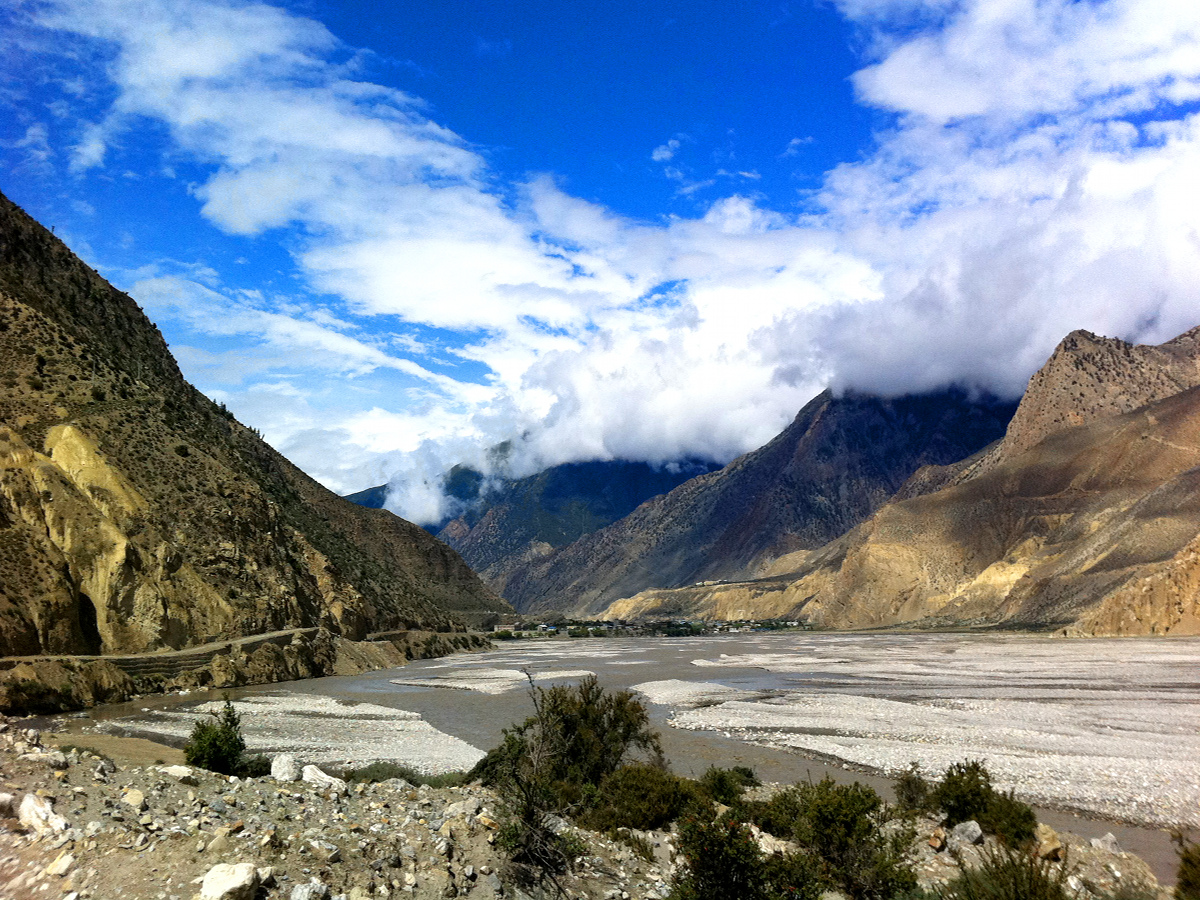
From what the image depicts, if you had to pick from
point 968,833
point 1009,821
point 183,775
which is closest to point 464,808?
point 183,775

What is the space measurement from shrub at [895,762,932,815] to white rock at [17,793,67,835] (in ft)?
47.4

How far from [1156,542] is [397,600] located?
85296 millimetres

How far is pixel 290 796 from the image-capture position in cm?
1048

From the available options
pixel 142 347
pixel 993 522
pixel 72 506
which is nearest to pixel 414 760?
pixel 72 506

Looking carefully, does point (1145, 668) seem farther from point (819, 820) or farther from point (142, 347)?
point (142, 347)

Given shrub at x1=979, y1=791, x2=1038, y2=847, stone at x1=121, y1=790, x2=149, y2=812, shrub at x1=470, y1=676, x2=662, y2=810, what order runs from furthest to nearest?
shrub at x1=470, y1=676, x2=662, y2=810 → shrub at x1=979, y1=791, x2=1038, y2=847 → stone at x1=121, y1=790, x2=149, y2=812

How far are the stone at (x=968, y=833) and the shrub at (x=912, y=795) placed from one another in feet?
4.81

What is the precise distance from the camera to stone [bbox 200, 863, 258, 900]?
7211 millimetres

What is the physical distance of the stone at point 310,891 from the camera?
24.9 feet

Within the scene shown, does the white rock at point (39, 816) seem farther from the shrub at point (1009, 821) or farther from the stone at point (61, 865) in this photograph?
the shrub at point (1009, 821)

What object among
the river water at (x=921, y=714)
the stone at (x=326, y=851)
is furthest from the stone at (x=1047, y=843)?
the stone at (x=326, y=851)

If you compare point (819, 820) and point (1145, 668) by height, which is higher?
point (819, 820)

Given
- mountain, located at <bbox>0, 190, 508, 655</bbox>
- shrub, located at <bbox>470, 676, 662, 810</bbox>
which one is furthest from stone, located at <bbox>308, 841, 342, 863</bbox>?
mountain, located at <bbox>0, 190, 508, 655</bbox>

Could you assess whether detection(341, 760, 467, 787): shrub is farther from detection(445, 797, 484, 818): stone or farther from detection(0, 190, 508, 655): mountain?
detection(0, 190, 508, 655): mountain
